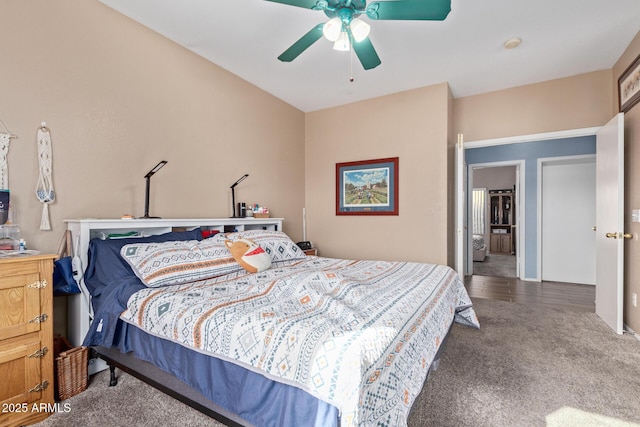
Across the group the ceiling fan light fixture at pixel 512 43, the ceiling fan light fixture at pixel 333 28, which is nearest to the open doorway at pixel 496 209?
the ceiling fan light fixture at pixel 512 43

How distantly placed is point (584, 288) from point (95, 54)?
6.77 m

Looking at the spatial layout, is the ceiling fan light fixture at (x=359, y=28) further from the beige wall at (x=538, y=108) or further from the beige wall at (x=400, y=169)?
the beige wall at (x=538, y=108)

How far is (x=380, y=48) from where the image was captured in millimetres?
2975

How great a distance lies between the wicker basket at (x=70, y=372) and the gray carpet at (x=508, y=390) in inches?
2.2

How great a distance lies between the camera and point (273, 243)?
2857mm

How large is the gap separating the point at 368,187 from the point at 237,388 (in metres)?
3.36

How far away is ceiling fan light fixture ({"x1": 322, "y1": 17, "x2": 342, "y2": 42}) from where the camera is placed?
74.5 inches

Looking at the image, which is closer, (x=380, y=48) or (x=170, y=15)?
(x=170, y=15)

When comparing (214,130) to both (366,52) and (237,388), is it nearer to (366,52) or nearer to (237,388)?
(366,52)

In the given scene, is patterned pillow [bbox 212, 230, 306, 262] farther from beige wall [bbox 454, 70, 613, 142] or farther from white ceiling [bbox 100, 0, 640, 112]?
beige wall [bbox 454, 70, 613, 142]

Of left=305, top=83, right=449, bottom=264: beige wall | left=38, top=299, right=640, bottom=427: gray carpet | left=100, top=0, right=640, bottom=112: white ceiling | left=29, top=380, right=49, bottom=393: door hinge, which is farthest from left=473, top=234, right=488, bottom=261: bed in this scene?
left=29, top=380, right=49, bottom=393: door hinge

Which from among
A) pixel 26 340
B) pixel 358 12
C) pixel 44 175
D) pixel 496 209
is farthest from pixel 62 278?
pixel 496 209

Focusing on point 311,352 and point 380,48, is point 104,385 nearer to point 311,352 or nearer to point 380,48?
point 311,352

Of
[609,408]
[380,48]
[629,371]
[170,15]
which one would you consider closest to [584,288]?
[629,371]
